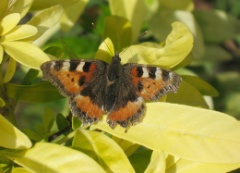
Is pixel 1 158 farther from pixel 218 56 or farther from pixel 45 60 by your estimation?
pixel 218 56

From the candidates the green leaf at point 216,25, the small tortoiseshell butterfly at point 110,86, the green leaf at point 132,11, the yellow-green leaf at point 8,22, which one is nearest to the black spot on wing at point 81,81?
the small tortoiseshell butterfly at point 110,86

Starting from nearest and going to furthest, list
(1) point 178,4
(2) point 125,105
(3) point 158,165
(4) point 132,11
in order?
1. (3) point 158,165
2. (2) point 125,105
3. (4) point 132,11
4. (1) point 178,4

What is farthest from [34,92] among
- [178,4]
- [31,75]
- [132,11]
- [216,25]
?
[216,25]

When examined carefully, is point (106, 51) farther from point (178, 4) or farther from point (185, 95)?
point (178, 4)

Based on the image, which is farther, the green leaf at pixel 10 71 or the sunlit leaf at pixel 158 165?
the green leaf at pixel 10 71

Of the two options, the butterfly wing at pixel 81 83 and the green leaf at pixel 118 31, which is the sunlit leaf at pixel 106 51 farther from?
the green leaf at pixel 118 31

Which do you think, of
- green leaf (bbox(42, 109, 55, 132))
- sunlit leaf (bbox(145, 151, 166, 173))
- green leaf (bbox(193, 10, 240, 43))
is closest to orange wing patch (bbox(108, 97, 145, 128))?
sunlit leaf (bbox(145, 151, 166, 173))

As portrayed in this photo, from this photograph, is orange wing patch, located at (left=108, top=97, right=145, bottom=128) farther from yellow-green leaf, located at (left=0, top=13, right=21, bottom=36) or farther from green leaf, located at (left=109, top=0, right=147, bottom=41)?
green leaf, located at (left=109, top=0, right=147, bottom=41)
